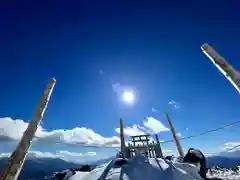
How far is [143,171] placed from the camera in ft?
17.6

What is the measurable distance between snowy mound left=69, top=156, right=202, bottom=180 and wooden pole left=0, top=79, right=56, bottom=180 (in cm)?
188

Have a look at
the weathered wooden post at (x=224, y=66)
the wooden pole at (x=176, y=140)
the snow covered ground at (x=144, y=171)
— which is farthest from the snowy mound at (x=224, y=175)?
the weathered wooden post at (x=224, y=66)

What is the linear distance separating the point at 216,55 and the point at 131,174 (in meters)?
4.24

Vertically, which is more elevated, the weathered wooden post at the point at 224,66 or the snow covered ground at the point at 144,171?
the weathered wooden post at the point at 224,66

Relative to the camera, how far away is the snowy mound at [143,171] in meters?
5.14

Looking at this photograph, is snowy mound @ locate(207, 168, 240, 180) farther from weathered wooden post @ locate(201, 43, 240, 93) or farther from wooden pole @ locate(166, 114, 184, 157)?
weathered wooden post @ locate(201, 43, 240, 93)

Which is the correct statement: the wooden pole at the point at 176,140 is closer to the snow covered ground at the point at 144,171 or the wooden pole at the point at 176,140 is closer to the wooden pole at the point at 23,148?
the snow covered ground at the point at 144,171

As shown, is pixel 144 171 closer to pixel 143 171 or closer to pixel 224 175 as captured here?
pixel 143 171

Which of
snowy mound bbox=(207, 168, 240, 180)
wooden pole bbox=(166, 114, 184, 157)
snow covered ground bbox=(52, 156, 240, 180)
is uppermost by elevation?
wooden pole bbox=(166, 114, 184, 157)

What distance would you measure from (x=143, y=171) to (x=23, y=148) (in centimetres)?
337

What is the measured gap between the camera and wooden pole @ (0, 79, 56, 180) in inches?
188

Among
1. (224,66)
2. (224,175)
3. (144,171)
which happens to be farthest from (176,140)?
(224,66)

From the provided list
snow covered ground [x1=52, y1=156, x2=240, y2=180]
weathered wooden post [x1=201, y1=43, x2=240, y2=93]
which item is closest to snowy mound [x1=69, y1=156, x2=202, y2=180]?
snow covered ground [x1=52, y1=156, x2=240, y2=180]

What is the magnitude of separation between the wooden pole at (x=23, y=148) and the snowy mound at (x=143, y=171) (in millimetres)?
1879
